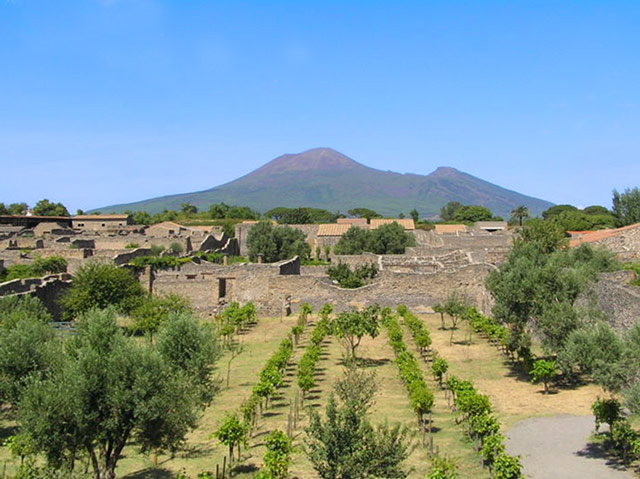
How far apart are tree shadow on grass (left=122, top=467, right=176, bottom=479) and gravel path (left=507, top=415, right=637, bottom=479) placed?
8.04 metres

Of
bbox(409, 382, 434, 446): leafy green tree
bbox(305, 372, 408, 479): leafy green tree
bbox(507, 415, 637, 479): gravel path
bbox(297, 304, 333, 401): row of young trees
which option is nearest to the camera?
bbox(305, 372, 408, 479): leafy green tree

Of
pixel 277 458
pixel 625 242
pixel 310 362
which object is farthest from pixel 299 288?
pixel 277 458

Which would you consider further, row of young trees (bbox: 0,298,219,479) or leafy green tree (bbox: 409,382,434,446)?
leafy green tree (bbox: 409,382,434,446)

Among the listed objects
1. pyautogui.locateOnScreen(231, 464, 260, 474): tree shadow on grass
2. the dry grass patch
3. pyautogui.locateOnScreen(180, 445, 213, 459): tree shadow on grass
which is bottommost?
pyautogui.locateOnScreen(180, 445, 213, 459): tree shadow on grass

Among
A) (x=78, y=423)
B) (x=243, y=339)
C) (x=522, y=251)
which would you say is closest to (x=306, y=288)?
(x=243, y=339)

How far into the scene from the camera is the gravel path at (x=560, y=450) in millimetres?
14672

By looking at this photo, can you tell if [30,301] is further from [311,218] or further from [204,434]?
[311,218]

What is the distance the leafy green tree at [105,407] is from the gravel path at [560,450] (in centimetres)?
773

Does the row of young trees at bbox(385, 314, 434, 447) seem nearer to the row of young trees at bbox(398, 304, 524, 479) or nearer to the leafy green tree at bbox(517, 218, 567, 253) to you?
the row of young trees at bbox(398, 304, 524, 479)

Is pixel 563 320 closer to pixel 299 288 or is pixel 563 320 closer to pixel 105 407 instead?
pixel 105 407

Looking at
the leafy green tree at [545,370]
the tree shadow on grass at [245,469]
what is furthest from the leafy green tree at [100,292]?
the leafy green tree at [545,370]

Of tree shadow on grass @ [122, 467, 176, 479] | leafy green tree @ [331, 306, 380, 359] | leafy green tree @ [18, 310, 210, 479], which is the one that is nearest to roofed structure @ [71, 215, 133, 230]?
leafy green tree @ [331, 306, 380, 359]

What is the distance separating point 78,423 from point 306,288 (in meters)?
26.1

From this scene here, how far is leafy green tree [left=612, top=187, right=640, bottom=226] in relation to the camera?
81125 millimetres
